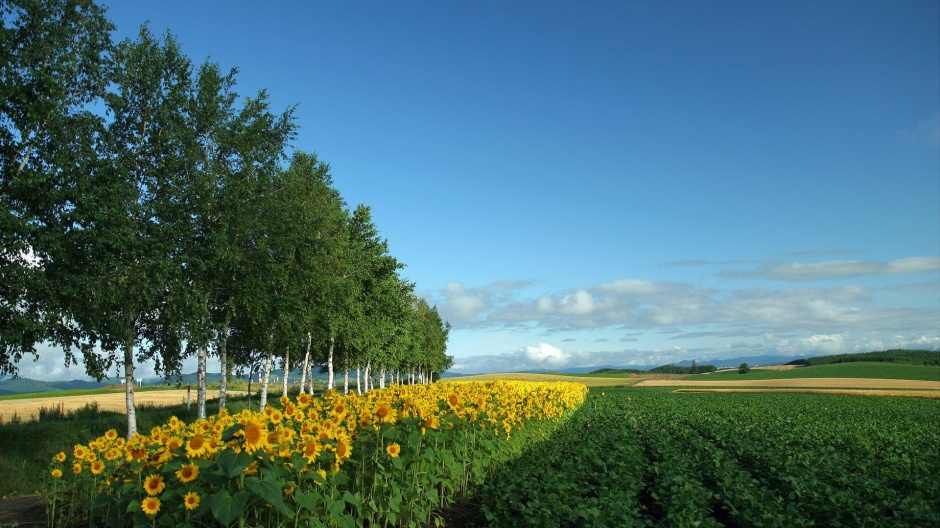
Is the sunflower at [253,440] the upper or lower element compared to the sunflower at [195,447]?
upper

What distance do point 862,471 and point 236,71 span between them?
27.3m

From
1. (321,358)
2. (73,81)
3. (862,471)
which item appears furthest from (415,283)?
(862,471)

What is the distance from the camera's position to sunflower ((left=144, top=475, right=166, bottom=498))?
5.89m

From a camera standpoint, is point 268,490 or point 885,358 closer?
point 268,490

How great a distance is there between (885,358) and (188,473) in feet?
535

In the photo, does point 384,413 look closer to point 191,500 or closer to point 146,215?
point 191,500

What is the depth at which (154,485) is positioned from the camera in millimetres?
5961

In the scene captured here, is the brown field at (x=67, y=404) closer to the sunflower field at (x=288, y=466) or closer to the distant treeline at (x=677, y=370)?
the sunflower field at (x=288, y=466)

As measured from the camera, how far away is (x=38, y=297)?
1822 centimetres

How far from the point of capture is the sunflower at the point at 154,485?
5.89 meters

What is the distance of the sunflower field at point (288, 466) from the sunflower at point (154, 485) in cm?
1

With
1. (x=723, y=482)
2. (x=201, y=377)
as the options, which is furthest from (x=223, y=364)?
(x=723, y=482)

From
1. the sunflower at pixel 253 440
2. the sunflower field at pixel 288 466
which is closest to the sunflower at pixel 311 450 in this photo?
the sunflower field at pixel 288 466

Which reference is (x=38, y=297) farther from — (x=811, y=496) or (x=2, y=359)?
(x=811, y=496)
